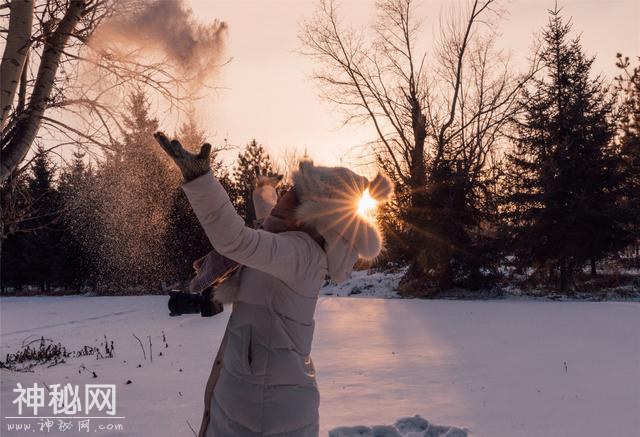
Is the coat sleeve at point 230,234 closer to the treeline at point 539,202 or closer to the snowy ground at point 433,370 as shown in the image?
the snowy ground at point 433,370

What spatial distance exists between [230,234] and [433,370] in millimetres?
5084

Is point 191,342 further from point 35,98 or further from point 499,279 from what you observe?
point 499,279

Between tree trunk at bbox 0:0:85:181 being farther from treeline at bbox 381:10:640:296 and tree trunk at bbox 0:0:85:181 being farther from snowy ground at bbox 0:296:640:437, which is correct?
treeline at bbox 381:10:640:296

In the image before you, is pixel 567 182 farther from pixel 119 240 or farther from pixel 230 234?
pixel 119 240

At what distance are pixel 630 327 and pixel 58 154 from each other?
30.1 feet

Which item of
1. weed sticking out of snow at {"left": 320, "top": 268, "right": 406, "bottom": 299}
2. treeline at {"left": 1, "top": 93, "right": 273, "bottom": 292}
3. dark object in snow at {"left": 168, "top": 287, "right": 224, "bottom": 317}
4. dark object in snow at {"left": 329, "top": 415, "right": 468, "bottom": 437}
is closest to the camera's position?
dark object in snow at {"left": 168, "top": 287, "right": 224, "bottom": 317}

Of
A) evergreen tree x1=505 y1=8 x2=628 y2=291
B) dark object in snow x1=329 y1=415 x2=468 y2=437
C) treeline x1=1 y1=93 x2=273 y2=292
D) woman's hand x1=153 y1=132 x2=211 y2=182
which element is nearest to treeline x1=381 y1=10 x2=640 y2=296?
evergreen tree x1=505 y1=8 x2=628 y2=291

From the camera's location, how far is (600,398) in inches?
189

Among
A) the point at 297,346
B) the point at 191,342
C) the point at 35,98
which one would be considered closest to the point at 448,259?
the point at 191,342

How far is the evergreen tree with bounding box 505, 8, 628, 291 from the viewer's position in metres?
15.7

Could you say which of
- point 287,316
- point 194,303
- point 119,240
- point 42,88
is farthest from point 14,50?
point 119,240

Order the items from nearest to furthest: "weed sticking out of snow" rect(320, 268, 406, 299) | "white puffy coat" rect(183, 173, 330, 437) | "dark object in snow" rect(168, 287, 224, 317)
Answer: "white puffy coat" rect(183, 173, 330, 437) → "dark object in snow" rect(168, 287, 224, 317) → "weed sticking out of snow" rect(320, 268, 406, 299)

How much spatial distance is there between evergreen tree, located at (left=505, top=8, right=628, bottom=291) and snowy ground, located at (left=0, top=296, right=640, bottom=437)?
4803 millimetres

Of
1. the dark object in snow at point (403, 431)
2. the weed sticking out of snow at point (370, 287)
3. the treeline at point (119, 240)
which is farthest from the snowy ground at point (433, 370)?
the treeline at point (119, 240)
